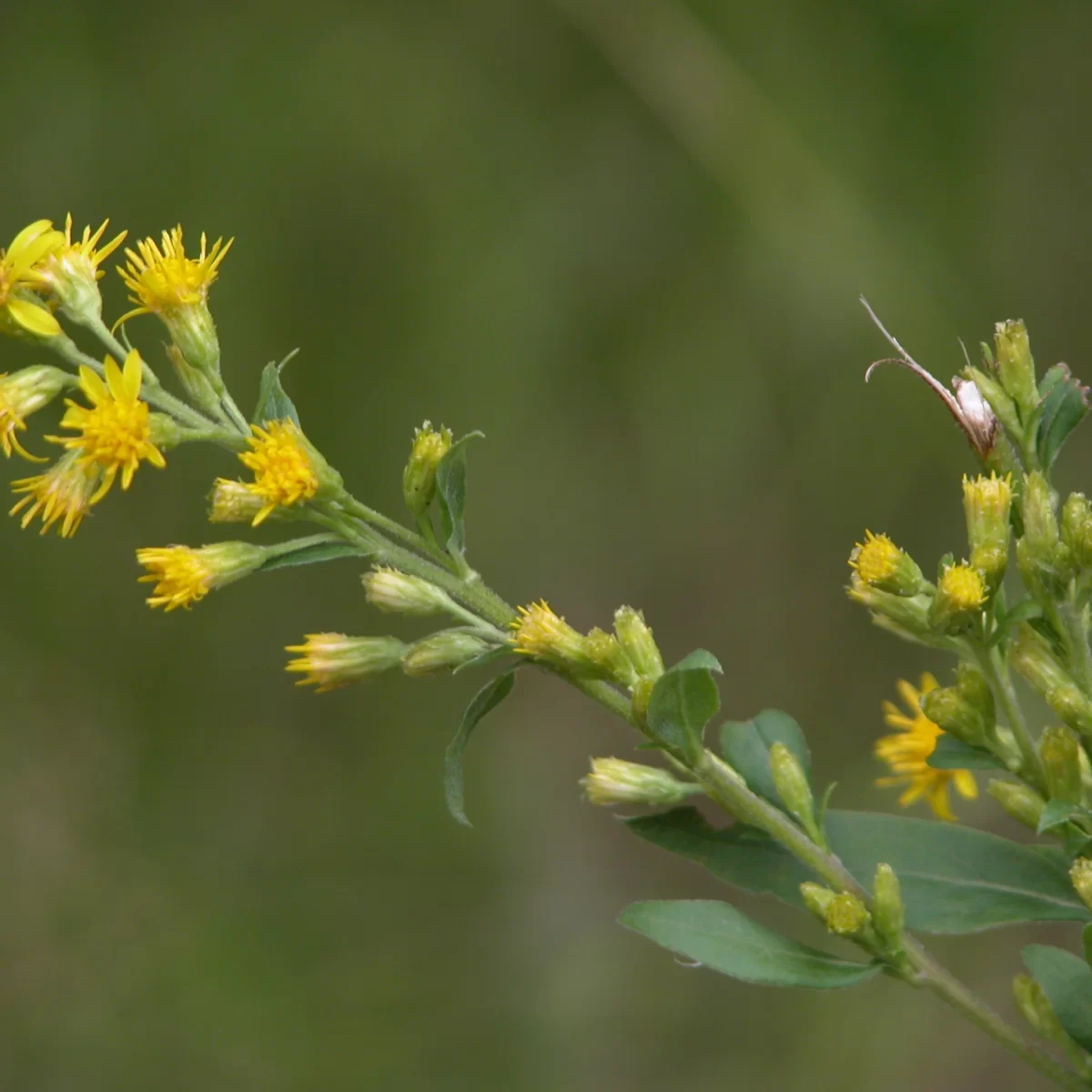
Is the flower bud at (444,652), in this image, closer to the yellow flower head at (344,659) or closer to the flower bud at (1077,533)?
the yellow flower head at (344,659)

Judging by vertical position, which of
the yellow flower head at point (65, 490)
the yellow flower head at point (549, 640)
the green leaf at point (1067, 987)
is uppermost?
the yellow flower head at point (65, 490)

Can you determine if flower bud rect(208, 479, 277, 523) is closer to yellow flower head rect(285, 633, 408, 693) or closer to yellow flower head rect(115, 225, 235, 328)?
yellow flower head rect(285, 633, 408, 693)

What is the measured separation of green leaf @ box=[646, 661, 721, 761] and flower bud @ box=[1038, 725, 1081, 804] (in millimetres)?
563

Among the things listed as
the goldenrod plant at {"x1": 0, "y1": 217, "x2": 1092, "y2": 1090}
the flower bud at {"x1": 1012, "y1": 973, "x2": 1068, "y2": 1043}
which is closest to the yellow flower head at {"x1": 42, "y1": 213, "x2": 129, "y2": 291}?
the goldenrod plant at {"x1": 0, "y1": 217, "x2": 1092, "y2": 1090}

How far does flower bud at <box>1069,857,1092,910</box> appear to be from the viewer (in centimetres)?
202

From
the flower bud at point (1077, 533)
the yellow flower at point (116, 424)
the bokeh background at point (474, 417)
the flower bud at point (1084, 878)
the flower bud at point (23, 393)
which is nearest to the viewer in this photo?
the flower bud at point (1084, 878)

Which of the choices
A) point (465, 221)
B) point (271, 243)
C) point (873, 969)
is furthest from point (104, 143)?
point (873, 969)

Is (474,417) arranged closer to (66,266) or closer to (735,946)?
(66,266)

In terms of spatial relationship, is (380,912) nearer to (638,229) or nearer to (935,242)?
(638,229)

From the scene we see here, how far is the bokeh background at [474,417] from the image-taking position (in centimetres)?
576

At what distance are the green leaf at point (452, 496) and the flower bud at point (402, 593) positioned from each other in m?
0.08

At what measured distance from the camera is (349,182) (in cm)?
607

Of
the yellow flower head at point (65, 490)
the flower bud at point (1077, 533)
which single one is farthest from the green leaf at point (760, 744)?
the yellow flower head at point (65, 490)

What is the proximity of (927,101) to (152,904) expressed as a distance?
5197 mm
